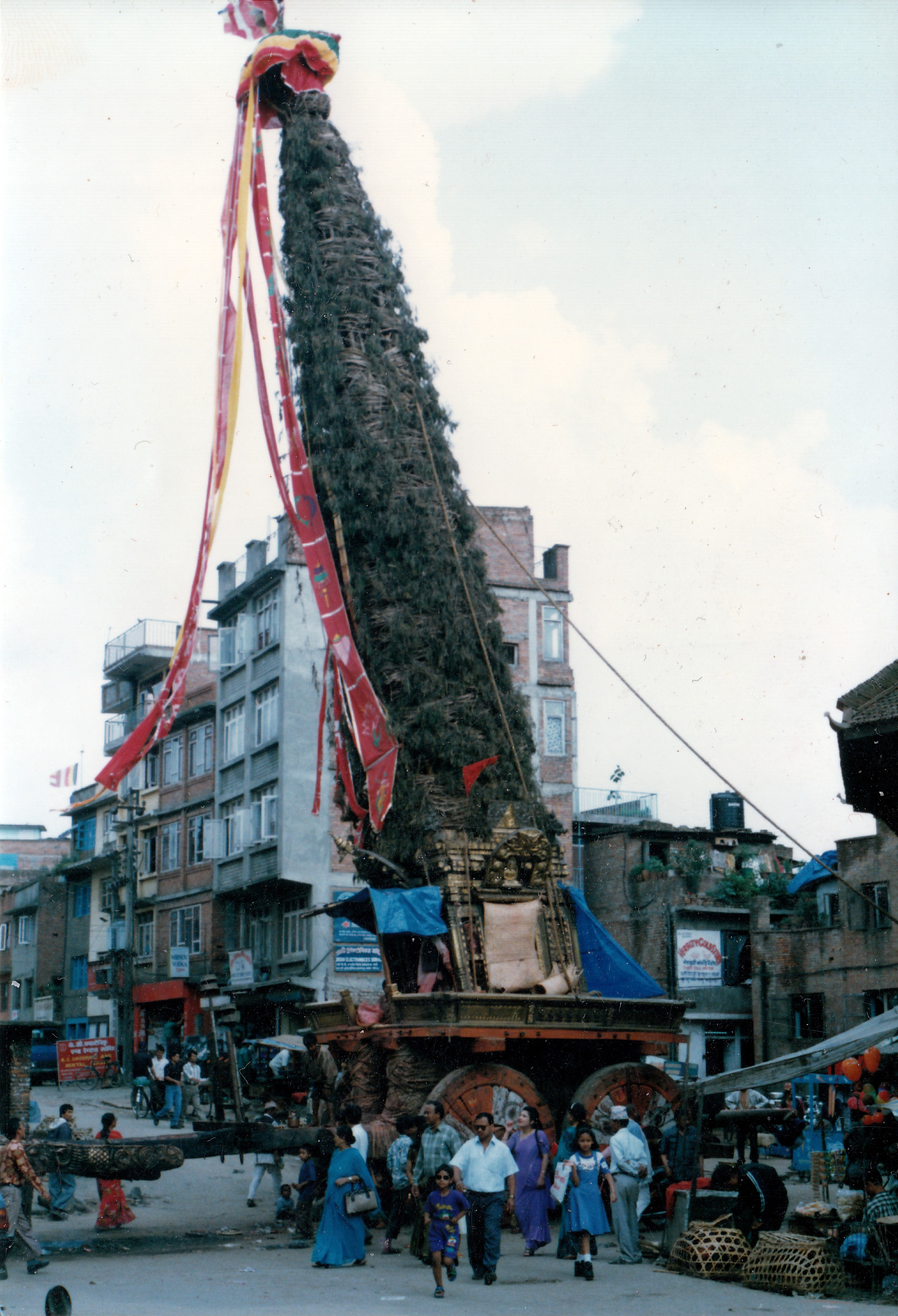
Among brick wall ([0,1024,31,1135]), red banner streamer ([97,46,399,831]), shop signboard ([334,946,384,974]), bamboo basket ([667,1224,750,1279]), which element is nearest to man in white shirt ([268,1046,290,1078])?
shop signboard ([334,946,384,974])

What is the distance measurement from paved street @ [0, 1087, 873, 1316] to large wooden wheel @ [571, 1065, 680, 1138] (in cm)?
162

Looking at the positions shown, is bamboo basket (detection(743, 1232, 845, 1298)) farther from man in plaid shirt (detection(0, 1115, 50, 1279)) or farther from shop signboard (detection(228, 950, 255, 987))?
shop signboard (detection(228, 950, 255, 987))

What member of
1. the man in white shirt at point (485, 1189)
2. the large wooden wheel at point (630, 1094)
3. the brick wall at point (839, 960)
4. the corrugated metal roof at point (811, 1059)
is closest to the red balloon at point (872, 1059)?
the corrugated metal roof at point (811, 1059)

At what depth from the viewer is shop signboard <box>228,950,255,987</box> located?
42062 mm

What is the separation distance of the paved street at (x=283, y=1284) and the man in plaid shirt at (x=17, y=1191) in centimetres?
20

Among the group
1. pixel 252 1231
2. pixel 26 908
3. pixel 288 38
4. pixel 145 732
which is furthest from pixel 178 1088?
pixel 26 908

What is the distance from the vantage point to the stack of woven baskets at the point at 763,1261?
11672mm

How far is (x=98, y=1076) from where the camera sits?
124 ft

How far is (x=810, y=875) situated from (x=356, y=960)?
41.3 ft

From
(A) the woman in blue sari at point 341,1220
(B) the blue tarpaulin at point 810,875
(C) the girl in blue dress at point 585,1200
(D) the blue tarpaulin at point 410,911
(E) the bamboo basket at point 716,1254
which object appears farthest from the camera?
(B) the blue tarpaulin at point 810,875

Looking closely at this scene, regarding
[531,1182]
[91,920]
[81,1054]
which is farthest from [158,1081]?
[91,920]

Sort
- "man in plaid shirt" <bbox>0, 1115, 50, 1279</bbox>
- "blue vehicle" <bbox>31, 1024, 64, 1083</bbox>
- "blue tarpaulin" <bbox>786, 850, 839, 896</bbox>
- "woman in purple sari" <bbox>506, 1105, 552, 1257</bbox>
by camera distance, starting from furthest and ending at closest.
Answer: "blue vehicle" <bbox>31, 1024, 64, 1083</bbox>, "blue tarpaulin" <bbox>786, 850, 839, 896</bbox>, "woman in purple sari" <bbox>506, 1105, 552, 1257</bbox>, "man in plaid shirt" <bbox>0, 1115, 50, 1279</bbox>

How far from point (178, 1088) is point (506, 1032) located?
11848 mm

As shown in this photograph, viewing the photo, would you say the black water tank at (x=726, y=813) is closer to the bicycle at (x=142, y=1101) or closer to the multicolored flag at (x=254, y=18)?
the bicycle at (x=142, y=1101)
